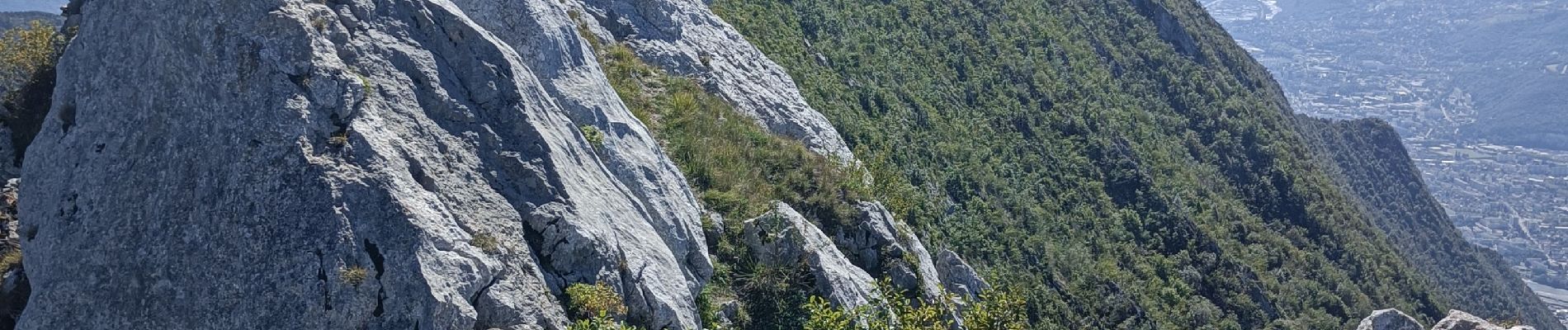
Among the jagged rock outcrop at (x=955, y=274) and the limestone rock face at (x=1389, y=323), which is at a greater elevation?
the jagged rock outcrop at (x=955, y=274)

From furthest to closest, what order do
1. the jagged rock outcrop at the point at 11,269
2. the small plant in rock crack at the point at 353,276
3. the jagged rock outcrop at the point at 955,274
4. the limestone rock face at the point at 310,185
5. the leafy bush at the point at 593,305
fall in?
1. the jagged rock outcrop at the point at 955,274
2. the jagged rock outcrop at the point at 11,269
3. the leafy bush at the point at 593,305
4. the limestone rock face at the point at 310,185
5. the small plant in rock crack at the point at 353,276

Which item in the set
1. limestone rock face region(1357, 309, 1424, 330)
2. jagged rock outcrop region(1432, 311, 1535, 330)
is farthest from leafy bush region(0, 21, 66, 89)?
limestone rock face region(1357, 309, 1424, 330)

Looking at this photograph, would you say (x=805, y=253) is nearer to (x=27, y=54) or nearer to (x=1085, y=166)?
(x=27, y=54)

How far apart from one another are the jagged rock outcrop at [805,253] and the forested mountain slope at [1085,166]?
571 centimetres

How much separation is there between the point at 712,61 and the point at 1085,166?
1911 cm

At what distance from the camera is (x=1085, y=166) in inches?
1499

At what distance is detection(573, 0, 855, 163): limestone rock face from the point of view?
23.3 m

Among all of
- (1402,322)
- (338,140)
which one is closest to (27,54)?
(338,140)

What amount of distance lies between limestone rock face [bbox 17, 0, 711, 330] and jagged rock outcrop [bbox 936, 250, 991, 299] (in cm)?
830

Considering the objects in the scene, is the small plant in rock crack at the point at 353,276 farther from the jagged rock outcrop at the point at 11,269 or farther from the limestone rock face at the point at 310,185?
the jagged rock outcrop at the point at 11,269

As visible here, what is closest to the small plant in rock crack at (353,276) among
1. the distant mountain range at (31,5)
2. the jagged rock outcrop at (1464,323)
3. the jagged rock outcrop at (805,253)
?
the jagged rock outcrop at (805,253)

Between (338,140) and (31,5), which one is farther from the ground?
(338,140)

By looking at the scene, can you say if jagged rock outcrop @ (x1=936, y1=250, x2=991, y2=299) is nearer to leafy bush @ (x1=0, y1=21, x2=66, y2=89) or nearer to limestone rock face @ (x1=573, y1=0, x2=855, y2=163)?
limestone rock face @ (x1=573, y1=0, x2=855, y2=163)

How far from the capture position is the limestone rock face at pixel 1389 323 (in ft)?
88.0
